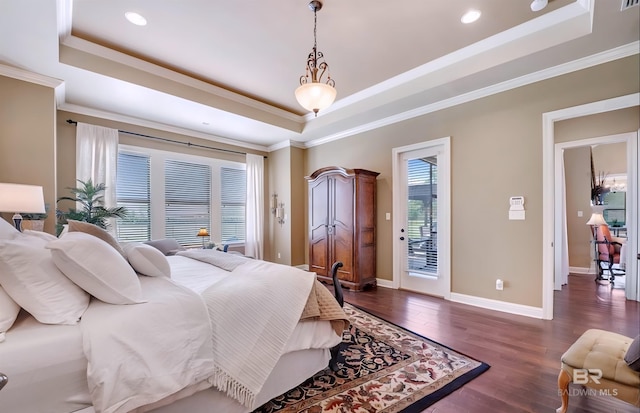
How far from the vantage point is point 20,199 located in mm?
2459

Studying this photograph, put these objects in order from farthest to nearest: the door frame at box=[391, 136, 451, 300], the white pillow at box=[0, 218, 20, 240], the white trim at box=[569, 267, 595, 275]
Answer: the white trim at box=[569, 267, 595, 275]
the door frame at box=[391, 136, 451, 300]
the white pillow at box=[0, 218, 20, 240]

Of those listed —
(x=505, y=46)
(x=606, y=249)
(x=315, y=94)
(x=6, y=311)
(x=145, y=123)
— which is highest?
(x=505, y=46)

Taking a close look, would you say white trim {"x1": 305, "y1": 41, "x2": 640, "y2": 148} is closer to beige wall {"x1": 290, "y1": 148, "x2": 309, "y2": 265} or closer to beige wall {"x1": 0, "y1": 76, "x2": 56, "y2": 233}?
beige wall {"x1": 290, "y1": 148, "x2": 309, "y2": 265}

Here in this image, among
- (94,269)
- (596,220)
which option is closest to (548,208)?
(596,220)

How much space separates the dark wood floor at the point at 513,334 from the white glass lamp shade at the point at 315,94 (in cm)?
240

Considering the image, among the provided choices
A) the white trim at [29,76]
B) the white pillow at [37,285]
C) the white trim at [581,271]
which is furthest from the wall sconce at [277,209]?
the white trim at [581,271]

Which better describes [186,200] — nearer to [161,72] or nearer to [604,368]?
[161,72]

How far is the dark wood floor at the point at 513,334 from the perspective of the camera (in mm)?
1747

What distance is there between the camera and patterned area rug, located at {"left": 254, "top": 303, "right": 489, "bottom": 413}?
174 centimetres

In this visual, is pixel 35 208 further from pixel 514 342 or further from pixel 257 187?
pixel 514 342

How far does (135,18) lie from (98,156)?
7.79 ft

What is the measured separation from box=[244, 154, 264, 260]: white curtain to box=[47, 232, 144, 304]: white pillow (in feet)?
14.5

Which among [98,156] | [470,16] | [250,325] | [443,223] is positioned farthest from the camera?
[98,156]

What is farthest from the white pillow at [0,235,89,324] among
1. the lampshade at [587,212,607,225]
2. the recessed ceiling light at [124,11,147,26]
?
the lampshade at [587,212,607,225]
